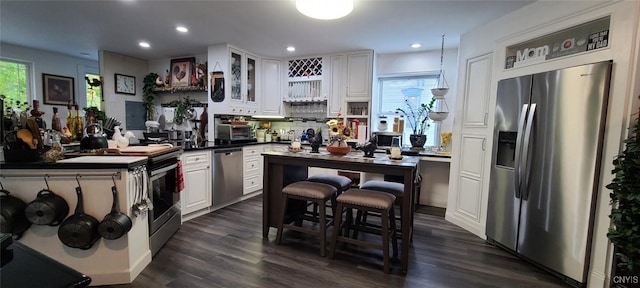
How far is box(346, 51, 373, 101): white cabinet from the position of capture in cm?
431

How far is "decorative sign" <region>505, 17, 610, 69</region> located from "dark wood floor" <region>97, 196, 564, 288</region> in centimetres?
188

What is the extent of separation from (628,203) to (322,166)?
6.93 ft

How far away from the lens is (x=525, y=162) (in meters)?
2.37

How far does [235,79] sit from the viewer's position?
14.3ft

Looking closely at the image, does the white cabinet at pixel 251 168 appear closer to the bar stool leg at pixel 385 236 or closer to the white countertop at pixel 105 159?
the white countertop at pixel 105 159

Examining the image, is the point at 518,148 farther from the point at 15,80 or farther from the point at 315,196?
the point at 15,80

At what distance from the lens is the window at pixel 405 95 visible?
4.36 meters

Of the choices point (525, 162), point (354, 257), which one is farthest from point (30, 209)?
point (525, 162)

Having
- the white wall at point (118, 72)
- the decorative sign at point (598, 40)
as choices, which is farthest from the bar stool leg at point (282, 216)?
the white wall at point (118, 72)

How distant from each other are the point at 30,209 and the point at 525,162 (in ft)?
12.4

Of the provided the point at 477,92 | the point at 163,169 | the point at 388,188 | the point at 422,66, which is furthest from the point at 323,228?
the point at 422,66

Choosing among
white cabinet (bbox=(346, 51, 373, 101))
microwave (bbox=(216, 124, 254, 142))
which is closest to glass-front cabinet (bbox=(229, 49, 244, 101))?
microwave (bbox=(216, 124, 254, 142))

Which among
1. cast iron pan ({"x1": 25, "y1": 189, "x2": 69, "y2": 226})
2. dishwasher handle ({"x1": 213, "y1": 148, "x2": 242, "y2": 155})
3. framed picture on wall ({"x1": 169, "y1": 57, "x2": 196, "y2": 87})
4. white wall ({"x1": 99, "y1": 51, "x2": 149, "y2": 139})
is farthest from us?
framed picture on wall ({"x1": 169, "y1": 57, "x2": 196, "y2": 87})

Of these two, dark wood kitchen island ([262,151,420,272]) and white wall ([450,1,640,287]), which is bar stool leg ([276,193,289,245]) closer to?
dark wood kitchen island ([262,151,420,272])
